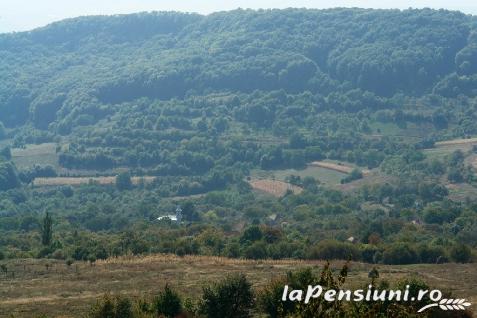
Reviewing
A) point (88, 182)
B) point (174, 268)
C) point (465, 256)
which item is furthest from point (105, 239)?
point (88, 182)

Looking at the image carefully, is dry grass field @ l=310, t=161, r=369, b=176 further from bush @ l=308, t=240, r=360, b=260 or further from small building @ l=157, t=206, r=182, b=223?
bush @ l=308, t=240, r=360, b=260

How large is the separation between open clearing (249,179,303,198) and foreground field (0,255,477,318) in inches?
3220

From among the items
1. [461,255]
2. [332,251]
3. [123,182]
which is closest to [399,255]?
[461,255]

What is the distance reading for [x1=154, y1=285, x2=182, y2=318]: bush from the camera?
41656 mm

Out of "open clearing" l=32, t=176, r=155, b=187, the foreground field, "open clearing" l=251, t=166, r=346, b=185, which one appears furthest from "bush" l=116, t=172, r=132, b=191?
the foreground field

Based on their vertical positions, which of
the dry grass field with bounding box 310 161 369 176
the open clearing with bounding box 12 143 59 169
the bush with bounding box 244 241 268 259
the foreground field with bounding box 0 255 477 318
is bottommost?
the open clearing with bounding box 12 143 59 169

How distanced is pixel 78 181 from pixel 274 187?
137 feet

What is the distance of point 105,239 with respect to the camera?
85500 mm

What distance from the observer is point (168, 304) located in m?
41.9

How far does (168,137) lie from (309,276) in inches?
6277

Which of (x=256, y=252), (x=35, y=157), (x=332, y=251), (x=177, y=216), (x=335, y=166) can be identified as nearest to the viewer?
(x=332, y=251)

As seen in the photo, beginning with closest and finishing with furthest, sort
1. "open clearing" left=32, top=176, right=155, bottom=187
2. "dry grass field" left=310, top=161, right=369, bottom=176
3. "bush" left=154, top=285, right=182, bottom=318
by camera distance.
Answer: "bush" left=154, top=285, right=182, bottom=318
"dry grass field" left=310, top=161, right=369, bottom=176
"open clearing" left=32, top=176, right=155, bottom=187

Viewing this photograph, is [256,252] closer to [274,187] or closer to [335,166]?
[274,187]

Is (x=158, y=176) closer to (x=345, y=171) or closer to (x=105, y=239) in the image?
(x=345, y=171)
